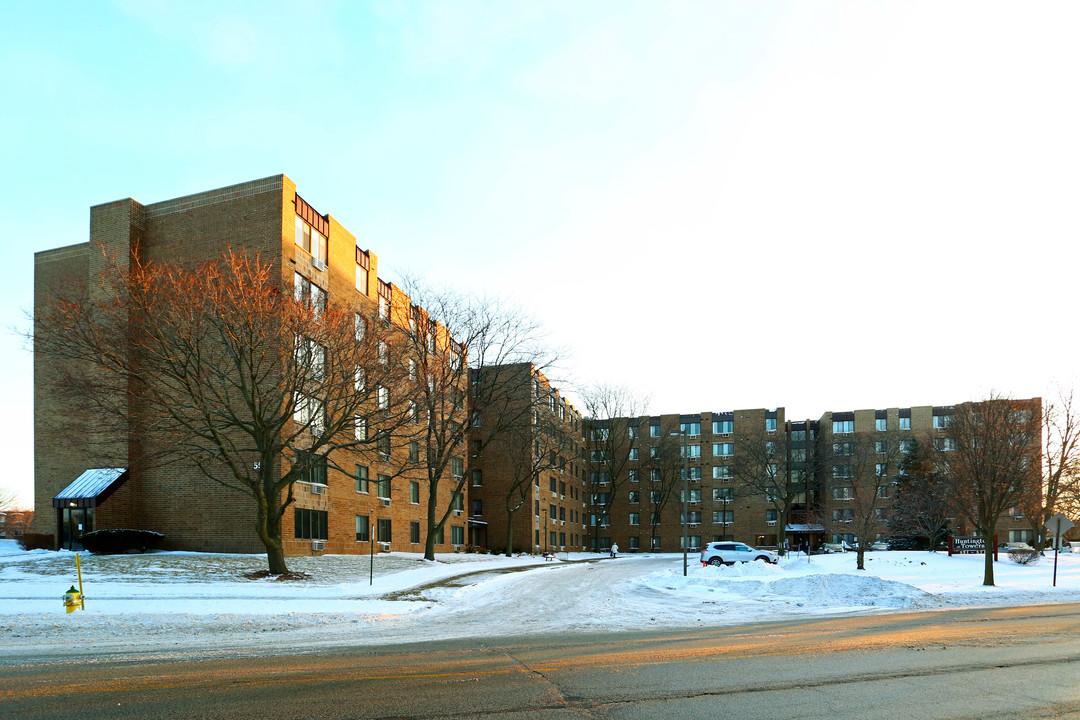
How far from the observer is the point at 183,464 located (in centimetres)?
3475

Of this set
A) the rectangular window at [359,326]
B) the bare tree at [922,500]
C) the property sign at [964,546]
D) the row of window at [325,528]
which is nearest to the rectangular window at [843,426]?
the bare tree at [922,500]

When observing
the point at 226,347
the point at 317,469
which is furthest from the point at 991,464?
the point at 317,469

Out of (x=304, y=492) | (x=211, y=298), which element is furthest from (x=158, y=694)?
(x=304, y=492)

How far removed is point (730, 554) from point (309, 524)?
82.1ft

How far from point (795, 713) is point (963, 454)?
28983 millimetres

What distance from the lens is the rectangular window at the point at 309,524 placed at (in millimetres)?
36938

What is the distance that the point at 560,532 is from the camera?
264ft

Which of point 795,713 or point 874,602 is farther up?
point 795,713

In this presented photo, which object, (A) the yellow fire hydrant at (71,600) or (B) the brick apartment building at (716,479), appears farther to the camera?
(B) the brick apartment building at (716,479)

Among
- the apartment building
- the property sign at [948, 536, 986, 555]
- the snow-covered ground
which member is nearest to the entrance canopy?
the snow-covered ground

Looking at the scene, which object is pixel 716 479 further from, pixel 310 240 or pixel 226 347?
pixel 226 347

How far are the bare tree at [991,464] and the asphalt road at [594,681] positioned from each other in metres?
17.9

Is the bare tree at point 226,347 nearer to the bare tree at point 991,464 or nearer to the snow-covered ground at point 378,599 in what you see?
the snow-covered ground at point 378,599

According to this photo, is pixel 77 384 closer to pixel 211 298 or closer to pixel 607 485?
pixel 211 298
